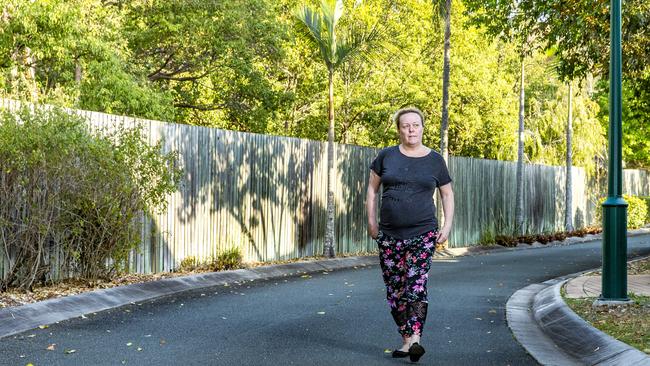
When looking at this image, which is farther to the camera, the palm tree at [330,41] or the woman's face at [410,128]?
the palm tree at [330,41]

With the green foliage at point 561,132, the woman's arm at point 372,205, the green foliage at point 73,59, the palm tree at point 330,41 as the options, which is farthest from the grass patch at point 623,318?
the green foliage at point 561,132

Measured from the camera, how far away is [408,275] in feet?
20.9

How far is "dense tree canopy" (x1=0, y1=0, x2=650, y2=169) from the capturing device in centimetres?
→ 1586

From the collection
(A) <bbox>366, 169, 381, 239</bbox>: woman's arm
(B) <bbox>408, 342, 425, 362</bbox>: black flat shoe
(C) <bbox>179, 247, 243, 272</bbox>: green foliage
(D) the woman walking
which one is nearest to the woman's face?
(D) the woman walking

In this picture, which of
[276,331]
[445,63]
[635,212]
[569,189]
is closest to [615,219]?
[276,331]

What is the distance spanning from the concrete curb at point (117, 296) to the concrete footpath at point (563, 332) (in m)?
4.06

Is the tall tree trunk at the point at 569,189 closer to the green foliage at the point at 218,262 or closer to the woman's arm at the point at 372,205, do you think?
the green foliage at the point at 218,262

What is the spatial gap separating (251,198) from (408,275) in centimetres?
889

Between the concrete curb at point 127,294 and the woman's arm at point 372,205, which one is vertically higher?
the woman's arm at point 372,205

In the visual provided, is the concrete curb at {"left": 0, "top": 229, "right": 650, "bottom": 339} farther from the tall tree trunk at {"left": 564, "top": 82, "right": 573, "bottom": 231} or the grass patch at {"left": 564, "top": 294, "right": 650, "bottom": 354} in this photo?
the tall tree trunk at {"left": 564, "top": 82, "right": 573, "bottom": 231}

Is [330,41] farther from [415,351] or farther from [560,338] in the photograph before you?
[415,351]

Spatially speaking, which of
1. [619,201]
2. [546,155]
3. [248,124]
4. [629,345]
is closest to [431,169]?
[629,345]

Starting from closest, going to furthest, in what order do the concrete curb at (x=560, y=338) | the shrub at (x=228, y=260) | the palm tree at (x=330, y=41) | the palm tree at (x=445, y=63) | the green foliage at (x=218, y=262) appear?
the concrete curb at (x=560, y=338) < the green foliage at (x=218, y=262) < the shrub at (x=228, y=260) < the palm tree at (x=330, y=41) < the palm tree at (x=445, y=63)

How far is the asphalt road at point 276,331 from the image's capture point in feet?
20.9
